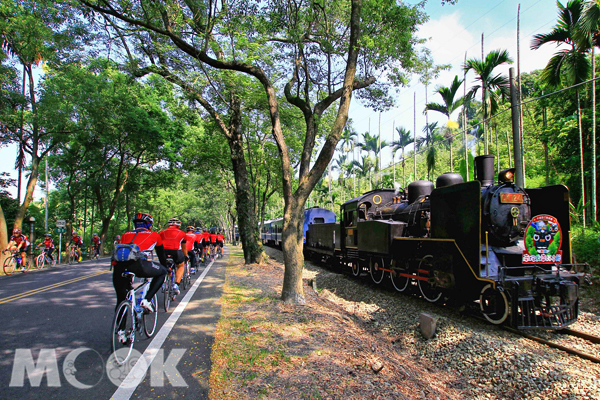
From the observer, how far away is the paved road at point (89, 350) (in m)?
3.46

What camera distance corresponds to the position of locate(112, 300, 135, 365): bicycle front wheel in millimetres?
4176

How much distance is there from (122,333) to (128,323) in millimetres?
509

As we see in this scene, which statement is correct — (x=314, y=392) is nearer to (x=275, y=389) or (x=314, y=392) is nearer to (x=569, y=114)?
(x=275, y=389)

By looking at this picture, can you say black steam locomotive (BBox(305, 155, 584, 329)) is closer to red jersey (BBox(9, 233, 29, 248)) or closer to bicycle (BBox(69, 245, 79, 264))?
red jersey (BBox(9, 233, 29, 248))

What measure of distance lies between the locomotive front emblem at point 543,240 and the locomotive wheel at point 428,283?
1909 mm

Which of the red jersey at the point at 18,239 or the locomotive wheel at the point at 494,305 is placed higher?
the red jersey at the point at 18,239

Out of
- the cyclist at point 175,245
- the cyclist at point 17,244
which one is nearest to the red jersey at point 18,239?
the cyclist at point 17,244

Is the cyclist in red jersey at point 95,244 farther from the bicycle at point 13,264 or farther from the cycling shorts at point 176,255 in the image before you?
the cycling shorts at point 176,255

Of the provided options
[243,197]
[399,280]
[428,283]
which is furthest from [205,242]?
[428,283]

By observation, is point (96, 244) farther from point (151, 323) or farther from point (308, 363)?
point (308, 363)

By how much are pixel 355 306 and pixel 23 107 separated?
18.1 metres

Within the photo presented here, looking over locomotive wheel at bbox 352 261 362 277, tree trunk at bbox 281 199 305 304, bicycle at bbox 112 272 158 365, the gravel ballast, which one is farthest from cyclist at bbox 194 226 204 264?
bicycle at bbox 112 272 158 365

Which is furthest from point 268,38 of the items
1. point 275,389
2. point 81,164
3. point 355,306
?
point 81,164

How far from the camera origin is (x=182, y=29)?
9.99 metres
